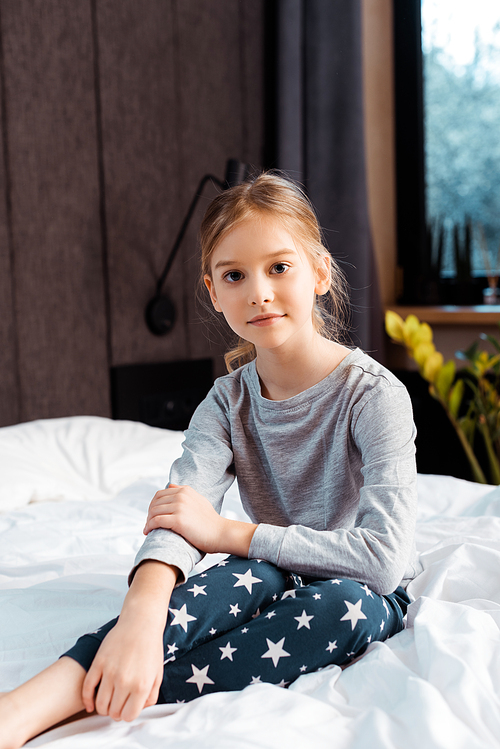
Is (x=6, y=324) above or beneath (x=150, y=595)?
above

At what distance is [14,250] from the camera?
5.62 ft

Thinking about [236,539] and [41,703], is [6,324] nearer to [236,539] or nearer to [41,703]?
[236,539]

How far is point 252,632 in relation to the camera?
0.66m

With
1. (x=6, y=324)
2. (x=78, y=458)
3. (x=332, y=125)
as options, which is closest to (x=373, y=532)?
(x=78, y=458)

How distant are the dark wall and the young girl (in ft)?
3.25

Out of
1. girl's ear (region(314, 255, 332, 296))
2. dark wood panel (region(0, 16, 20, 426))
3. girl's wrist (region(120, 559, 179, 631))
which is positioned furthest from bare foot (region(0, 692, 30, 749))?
dark wood panel (region(0, 16, 20, 426))

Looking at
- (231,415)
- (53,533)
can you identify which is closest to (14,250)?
(53,533)

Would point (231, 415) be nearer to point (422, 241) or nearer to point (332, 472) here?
point (332, 472)

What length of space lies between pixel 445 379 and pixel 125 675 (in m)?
1.54

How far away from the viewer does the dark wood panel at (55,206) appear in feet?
5.61

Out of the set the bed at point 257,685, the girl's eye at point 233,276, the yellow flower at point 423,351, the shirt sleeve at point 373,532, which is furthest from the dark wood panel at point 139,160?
the shirt sleeve at point 373,532

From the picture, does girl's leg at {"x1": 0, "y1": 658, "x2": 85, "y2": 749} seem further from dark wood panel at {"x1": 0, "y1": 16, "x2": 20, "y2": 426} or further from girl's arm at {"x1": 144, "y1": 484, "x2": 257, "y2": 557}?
dark wood panel at {"x1": 0, "y1": 16, "x2": 20, "y2": 426}

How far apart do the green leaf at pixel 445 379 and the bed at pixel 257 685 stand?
627 mm

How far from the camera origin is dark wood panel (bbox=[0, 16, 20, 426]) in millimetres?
1676
